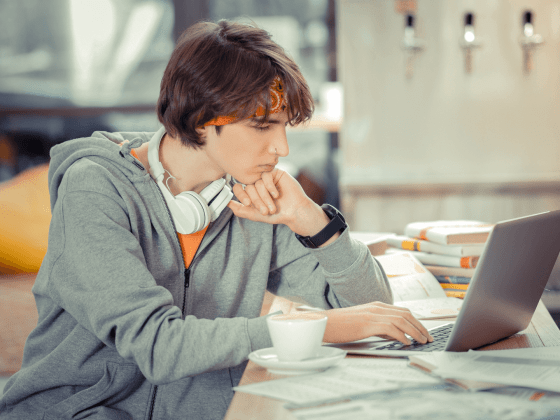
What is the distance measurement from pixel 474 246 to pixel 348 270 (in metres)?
0.42

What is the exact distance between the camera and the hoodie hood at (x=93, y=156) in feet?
3.50

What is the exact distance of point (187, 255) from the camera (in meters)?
1.17

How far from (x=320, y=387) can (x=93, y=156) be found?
627mm

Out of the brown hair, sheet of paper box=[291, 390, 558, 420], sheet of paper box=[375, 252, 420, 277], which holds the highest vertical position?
the brown hair

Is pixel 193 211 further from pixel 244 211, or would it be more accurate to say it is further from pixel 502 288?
pixel 502 288

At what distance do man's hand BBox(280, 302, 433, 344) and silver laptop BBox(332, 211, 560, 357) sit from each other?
0.05 ft

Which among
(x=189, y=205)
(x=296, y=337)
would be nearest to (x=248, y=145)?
(x=189, y=205)

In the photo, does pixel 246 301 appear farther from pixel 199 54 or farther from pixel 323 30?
pixel 323 30

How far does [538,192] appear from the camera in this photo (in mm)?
3186

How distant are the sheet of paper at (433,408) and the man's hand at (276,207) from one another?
1.84 ft

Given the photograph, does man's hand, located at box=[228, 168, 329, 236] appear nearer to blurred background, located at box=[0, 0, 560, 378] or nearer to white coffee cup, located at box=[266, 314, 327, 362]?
white coffee cup, located at box=[266, 314, 327, 362]

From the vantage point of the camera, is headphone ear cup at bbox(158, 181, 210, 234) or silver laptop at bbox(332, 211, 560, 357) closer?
silver laptop at bbox(332, 211, 560, 357)

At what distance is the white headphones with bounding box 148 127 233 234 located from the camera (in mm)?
1091

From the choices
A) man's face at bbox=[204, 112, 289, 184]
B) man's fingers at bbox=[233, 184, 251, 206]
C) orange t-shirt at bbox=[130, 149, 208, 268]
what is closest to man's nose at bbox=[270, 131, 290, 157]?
man's face at bbox=[204, 112, 289, 184]
